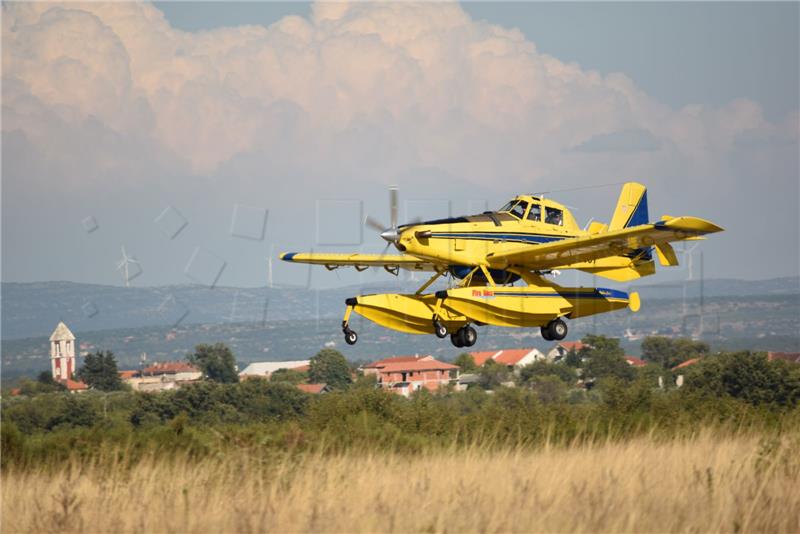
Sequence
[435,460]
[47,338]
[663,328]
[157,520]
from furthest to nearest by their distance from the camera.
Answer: [47,338], [663,328], [435,460], [157,520]

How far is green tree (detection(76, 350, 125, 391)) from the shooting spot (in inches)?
3654

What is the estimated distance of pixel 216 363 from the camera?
93312mm

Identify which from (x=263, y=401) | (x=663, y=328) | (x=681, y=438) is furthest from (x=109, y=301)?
(x=681, y=438)

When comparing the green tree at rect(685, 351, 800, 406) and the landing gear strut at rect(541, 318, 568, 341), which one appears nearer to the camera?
the landing gear strut at rect(541, 318, 568, 341)

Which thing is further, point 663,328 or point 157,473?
point 663,328

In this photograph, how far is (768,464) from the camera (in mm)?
17500

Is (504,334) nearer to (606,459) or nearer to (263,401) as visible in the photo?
(263,401)

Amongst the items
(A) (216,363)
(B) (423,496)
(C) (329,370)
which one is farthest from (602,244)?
(A) (216,363)

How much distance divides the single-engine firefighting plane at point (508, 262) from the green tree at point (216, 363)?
2556 inches

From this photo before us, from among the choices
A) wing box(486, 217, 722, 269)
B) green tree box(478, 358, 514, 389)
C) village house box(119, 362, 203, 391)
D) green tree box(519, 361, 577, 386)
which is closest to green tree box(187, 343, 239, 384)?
village house box(119, 362, 203, 391)

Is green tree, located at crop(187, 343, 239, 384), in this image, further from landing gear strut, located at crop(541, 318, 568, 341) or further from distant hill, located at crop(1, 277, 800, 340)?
landing gear strut, located at crop(541, 318, 568, 341)

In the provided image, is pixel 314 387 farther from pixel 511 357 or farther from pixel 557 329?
pixel 557 329

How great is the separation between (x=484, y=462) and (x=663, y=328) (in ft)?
323

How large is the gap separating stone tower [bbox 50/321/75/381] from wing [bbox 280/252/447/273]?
74.3 metres
